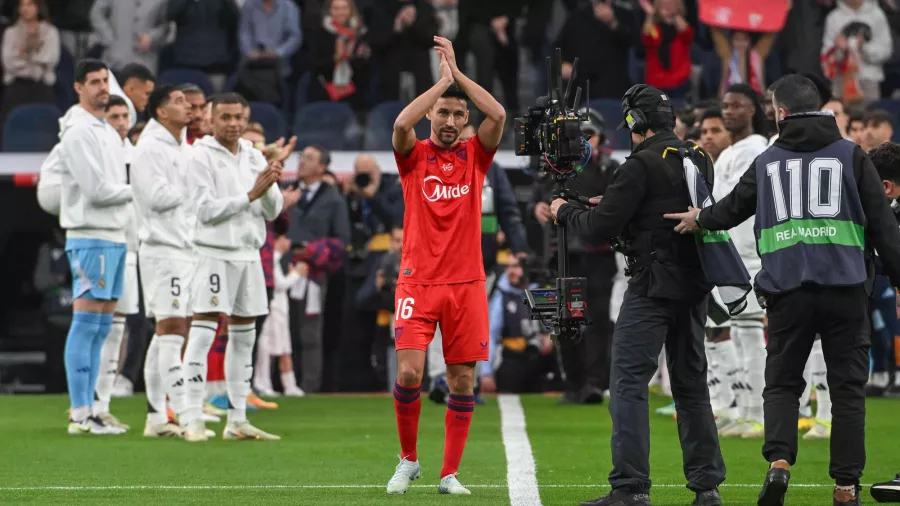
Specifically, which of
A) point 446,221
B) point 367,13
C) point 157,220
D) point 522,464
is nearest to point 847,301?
point 446,221

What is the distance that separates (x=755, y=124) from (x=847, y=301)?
166 inches

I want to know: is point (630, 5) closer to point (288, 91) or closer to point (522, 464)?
point (288, 91)

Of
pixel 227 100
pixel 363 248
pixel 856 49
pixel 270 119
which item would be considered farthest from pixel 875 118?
pixel 270 119

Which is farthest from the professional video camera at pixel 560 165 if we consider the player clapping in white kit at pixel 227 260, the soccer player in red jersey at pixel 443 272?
the player clapping in white kit at pixel 227 260

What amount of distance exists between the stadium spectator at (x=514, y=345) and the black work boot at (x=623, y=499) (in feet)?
24.0

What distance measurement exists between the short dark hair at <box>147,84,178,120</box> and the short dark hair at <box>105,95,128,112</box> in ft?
2.45

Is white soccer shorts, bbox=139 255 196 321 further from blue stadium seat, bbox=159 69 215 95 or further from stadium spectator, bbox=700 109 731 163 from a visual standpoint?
blue stadium seat, bbox=159 69 215 95

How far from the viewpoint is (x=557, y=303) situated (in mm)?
6910

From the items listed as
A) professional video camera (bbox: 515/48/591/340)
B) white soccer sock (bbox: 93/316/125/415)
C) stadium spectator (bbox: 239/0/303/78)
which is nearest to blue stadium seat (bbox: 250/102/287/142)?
stadium spectator (bbox: 239/0/303/78)

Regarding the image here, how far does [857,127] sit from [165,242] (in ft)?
20.2

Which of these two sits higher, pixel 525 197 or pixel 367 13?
pixel 367 13

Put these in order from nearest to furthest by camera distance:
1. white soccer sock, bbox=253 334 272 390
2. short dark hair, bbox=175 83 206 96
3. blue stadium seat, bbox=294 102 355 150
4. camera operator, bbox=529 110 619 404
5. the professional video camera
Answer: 1. the professional video camera
2. short dark hair, bbox=175 83 206 96
3. camera operator, bbox=529 110 619 404
4. white soccer sock, bbox=253 334 272 390
5. blue stadium seat, bbox=294 102 355 150

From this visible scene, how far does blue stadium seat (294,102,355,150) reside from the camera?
1731cm

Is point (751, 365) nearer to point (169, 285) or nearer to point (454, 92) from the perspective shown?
point (454, 92)
